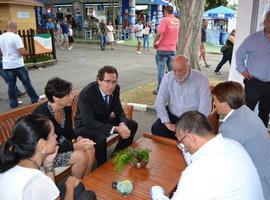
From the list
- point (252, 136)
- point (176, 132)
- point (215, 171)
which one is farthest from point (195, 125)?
point (252, 136)

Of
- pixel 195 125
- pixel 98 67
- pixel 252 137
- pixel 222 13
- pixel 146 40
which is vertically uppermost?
pixel 222 13

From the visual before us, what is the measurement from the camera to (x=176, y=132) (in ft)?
6.50

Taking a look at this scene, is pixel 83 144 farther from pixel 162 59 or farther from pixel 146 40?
pixel 146 40

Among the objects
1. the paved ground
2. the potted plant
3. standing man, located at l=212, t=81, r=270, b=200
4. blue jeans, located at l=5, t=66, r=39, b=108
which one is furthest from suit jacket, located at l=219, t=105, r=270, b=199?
blue jeans, located at l=5, t=66, r=39, b=108

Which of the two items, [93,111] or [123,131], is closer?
[123,131]

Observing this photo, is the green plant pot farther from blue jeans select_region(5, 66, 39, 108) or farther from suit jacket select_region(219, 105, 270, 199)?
blue jeans select_region(5, 66, 39, 108)

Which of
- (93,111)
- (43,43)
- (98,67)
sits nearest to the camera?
(93,111)

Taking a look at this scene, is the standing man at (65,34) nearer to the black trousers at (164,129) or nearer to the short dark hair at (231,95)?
the black trousers at (164,129)

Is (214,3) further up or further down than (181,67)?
further up

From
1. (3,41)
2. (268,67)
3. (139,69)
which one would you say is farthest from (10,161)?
(139,69)

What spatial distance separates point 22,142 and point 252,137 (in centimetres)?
171

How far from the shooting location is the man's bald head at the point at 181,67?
379 centimetres

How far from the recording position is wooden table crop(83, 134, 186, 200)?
251 centimetres

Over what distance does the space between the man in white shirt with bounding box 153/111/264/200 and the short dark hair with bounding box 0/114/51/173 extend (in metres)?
0.95
